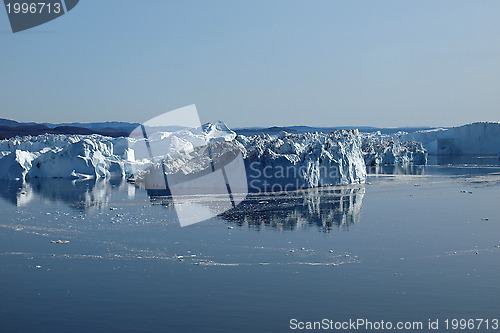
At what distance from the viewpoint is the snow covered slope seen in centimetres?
6731

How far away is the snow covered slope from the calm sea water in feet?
158

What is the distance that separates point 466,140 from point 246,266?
64.4 meters

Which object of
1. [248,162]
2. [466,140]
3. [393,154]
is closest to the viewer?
[248,162]

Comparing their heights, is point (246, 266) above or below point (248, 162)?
below

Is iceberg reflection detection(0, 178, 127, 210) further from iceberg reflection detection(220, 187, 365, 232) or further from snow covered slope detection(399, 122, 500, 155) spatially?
snow covered slope detection(399, 122, 500, 155)

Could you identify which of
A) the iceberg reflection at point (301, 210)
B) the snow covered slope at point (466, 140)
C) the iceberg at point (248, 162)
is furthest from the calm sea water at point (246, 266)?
the snow covered slope at point (466, 140)

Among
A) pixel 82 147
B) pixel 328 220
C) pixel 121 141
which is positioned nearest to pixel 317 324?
pixel 328 220

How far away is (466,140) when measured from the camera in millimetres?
70625

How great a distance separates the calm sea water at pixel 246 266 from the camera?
975cm

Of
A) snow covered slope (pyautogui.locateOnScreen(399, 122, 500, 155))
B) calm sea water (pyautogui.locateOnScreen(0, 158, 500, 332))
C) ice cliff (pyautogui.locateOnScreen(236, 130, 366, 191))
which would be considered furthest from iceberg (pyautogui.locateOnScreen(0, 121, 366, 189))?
snow covered slope (pyautogui.locateOnScreen(399, 122, 500, 155))

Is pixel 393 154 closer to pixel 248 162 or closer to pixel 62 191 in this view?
pixel 248 162

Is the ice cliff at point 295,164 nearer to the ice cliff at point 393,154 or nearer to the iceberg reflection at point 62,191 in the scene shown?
the iceberg reflection at point 62,191

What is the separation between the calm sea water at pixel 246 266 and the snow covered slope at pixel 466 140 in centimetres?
4812

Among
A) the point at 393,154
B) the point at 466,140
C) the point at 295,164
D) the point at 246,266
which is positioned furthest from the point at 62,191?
the point at 466,140
